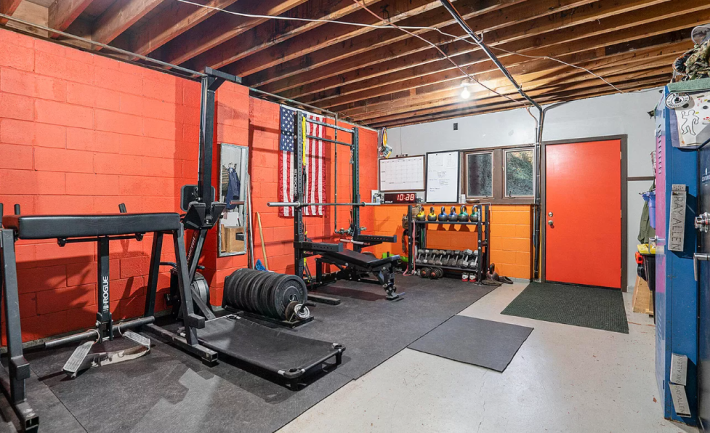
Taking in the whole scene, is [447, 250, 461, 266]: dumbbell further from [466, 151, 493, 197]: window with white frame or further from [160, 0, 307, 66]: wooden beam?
[160, 0, 307, 66]: wooden beam

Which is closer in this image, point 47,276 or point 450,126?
point 47,276

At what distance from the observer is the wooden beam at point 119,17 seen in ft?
9.46

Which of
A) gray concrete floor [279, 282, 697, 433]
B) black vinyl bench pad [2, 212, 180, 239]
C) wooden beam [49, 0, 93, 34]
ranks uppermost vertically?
wooden beam [49, 0, 93, 34]

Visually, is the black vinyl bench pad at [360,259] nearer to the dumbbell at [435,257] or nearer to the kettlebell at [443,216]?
the dumbbell at [435,257]

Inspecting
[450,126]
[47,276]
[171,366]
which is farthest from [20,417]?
[450,126]

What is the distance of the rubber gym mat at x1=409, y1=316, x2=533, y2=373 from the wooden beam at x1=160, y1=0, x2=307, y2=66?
3123 millimetres

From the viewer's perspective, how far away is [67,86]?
10.3ft

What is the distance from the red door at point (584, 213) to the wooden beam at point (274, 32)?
13.4ft

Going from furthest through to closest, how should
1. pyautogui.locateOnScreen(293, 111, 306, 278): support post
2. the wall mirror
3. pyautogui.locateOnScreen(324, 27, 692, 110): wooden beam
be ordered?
pyautogui.locateOnScreen(293, 111, 306, 278): support post
the wall mirror
pyautogui.locateOnScreen(324, 27, 692, 110): wooden beam

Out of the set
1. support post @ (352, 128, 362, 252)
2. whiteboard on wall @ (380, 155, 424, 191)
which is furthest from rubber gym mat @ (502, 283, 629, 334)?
whiteboard on wall @ (380, 155, 424, 191)

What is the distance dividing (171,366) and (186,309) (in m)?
0.43

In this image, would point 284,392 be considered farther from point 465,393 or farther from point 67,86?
point 67,86

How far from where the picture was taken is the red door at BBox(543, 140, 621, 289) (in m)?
4.97

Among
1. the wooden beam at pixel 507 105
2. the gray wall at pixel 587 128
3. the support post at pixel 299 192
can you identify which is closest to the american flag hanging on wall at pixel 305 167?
the support post at pixel 299 192
